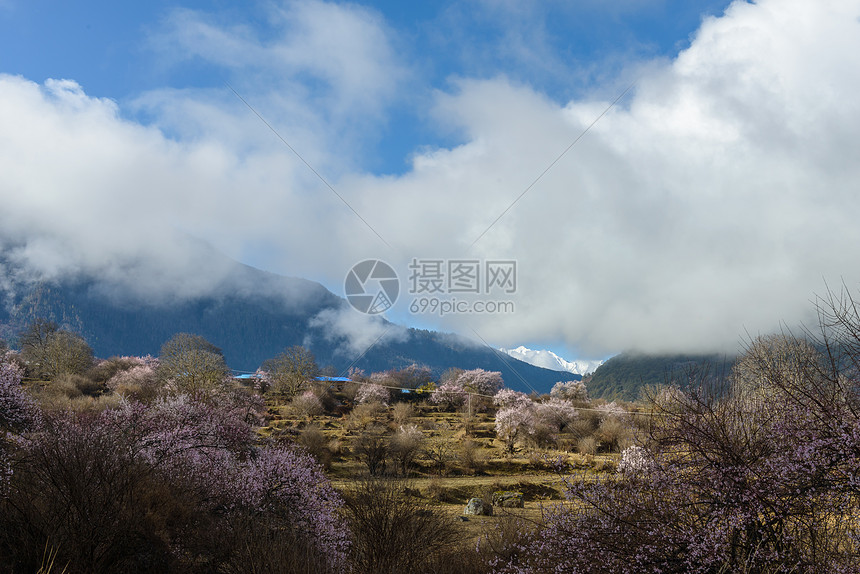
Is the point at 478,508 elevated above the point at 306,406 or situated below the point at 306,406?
below

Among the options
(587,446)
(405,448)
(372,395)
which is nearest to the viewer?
(405,448)

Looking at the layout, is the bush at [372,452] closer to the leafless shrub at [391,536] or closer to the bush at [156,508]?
the bush at [156,508]

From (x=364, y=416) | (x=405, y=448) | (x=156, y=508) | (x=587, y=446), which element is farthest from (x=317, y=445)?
(x=156, y=508)

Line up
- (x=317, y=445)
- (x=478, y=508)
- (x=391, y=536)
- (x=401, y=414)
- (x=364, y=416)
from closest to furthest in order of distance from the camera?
(x=391, y=536), (x=478, y=508), (x=317, y=445), (x=364, y=416), (x=401, y=414)

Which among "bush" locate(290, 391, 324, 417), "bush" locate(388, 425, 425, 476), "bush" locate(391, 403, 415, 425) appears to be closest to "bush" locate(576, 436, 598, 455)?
"bush" locate(388, 425, 425, 476)

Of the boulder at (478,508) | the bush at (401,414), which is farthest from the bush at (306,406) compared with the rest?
the boulder at (478,508)

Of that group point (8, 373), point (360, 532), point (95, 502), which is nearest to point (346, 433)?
point (8, 373)

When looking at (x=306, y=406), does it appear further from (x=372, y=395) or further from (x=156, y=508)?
(x=156, y=508)

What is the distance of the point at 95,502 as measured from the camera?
10.5 metres

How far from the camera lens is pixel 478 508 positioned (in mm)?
25781

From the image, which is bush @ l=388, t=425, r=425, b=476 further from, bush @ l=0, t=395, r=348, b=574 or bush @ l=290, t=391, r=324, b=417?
bush @ l=290, t=391, r=324, b=417

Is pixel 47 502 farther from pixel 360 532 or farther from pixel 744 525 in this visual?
pixel 744 525

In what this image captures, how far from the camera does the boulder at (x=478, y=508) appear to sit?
25594 mm

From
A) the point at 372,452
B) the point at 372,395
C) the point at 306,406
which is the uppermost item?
the point at 372,395
